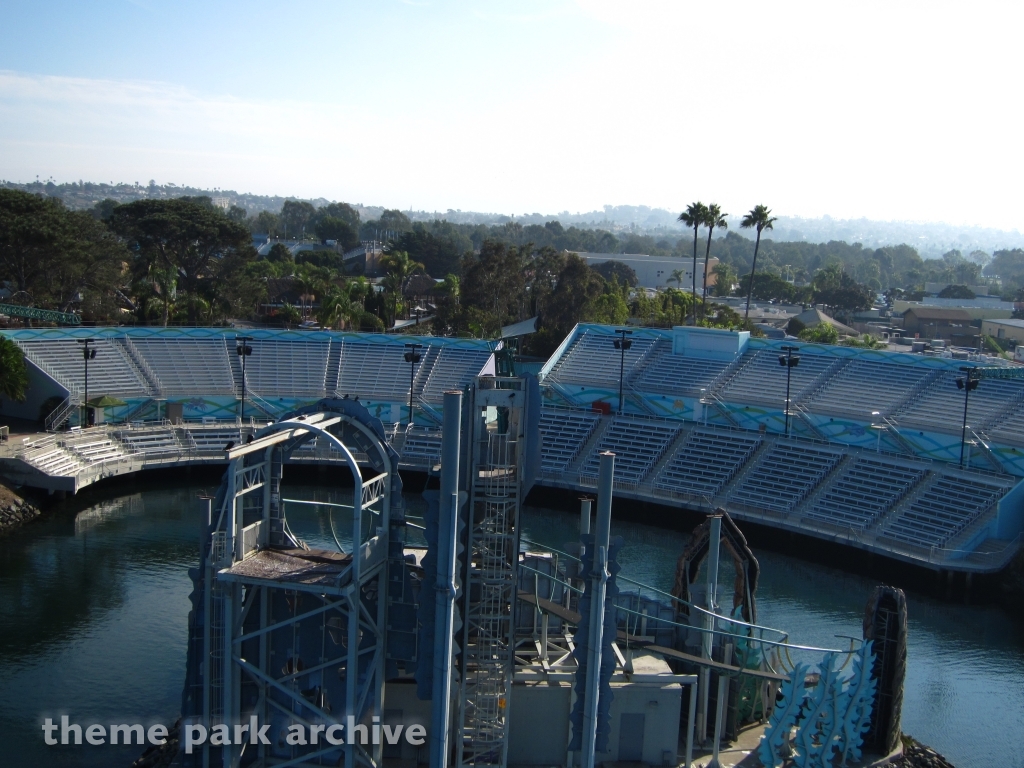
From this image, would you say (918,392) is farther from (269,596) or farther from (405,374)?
(269,596)

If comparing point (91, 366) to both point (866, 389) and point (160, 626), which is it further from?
point (866, 389)

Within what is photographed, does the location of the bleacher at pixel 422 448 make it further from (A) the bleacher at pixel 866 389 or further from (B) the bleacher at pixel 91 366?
(A) the bleacher at pixel 866 389

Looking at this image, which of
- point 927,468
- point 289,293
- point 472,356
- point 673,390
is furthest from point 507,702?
point 289,293

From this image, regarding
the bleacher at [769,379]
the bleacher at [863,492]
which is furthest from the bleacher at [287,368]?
the bleacher at [863,492]

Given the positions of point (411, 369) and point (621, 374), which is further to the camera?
point (411, 369)

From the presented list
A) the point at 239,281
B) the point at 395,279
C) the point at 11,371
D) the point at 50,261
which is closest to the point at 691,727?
the point at 11,371

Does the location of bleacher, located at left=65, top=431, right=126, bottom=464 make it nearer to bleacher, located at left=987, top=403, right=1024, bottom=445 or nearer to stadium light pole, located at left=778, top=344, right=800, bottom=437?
stadium light pole, located at left=778, top=344, right=800, bottom=437

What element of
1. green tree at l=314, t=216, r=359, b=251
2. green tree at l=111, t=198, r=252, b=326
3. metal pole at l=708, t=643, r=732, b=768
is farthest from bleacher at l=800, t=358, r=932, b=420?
green tree at l=314, t=216, r=359, b=251
